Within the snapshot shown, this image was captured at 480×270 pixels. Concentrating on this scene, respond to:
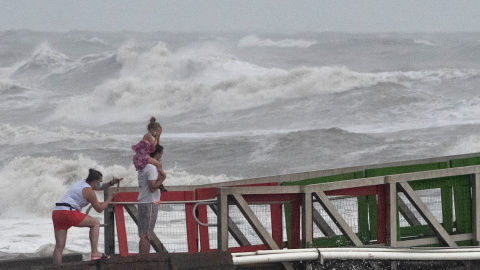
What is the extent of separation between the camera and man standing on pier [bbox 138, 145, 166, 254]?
33.2 feet

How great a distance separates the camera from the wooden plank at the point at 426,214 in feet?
33.0

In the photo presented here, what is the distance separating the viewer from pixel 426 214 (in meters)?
10.2

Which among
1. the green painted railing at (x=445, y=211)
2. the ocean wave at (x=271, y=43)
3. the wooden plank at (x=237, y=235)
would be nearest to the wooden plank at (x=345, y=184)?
the green painted railing at (x=445, y=211)

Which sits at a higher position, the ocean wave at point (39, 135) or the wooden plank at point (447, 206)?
the ocean wave at point (39, 135)

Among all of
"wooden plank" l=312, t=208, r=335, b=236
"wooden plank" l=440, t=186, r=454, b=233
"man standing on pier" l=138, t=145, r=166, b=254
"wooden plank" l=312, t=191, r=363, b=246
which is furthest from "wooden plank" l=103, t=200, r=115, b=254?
"wooden plank" l=440, t=186, r=454, b=233

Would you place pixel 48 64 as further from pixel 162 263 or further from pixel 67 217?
pixel 162 263

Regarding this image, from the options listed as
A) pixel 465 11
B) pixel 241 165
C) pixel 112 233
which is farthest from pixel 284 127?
pixel 112 233

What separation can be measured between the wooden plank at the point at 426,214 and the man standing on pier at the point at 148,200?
2.69 meters

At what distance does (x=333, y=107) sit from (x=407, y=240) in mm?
43936

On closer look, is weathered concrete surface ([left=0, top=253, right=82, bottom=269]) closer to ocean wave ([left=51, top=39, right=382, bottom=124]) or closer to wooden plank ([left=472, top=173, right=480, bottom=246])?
wooden plank ([left=472, top=173, right=480, bottom=246])

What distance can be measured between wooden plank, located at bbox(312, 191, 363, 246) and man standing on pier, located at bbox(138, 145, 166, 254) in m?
1.77

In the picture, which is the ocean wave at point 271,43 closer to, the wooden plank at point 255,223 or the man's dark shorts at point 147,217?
the man's dark shorts at point 147,217

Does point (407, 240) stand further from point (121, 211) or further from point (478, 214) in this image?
point (121, 211)

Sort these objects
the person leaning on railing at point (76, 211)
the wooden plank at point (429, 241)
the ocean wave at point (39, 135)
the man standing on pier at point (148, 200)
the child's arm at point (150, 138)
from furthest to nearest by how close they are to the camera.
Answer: the ocean wave at point (39, 135) → the child's arm at point (150, 138) → the wooden plank at point (429, 241) → the man standing on pier at point (148, 200) → the person leaning on railing at point (76, 211)
